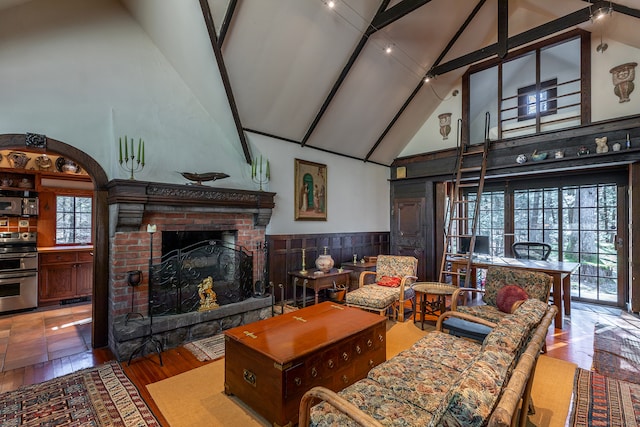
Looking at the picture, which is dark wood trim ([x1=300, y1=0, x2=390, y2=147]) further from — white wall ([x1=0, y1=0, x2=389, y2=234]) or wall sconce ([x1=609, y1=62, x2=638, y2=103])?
wall sconce ([x1=609, y1=62, x2=638, y2=103])

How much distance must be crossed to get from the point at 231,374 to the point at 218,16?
353 centimetres

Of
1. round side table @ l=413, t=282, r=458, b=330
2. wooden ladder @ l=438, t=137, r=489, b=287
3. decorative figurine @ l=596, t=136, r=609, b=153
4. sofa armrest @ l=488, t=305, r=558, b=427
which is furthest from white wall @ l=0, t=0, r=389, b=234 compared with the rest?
decorative figurine @ l=596, t=136, r=609, b=153

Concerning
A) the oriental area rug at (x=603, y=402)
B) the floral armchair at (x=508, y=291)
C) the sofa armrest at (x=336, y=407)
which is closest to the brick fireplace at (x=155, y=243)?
the sofa armrest at (x=336, y=407)

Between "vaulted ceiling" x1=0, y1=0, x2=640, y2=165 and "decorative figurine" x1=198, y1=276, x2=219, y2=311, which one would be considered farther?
"decorative figurine" x1=198, y1=276, x2=219, y2=311

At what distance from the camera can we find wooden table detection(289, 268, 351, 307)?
177 inches

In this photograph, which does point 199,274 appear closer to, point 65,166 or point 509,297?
point 65,166

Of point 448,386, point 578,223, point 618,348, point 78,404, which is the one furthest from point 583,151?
point 78,404

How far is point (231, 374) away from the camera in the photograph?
7.81 feet

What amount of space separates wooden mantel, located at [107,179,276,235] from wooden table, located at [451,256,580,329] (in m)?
3.29

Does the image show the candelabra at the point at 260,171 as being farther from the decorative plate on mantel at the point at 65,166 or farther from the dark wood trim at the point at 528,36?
the dark wood trim at the point at 528,36

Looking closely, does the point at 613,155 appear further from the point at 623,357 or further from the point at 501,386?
Answer: the point at 501,386

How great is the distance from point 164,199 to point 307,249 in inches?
96.5

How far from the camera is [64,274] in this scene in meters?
4.89

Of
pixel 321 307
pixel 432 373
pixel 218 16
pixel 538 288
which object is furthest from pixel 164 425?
pixel 218 16
